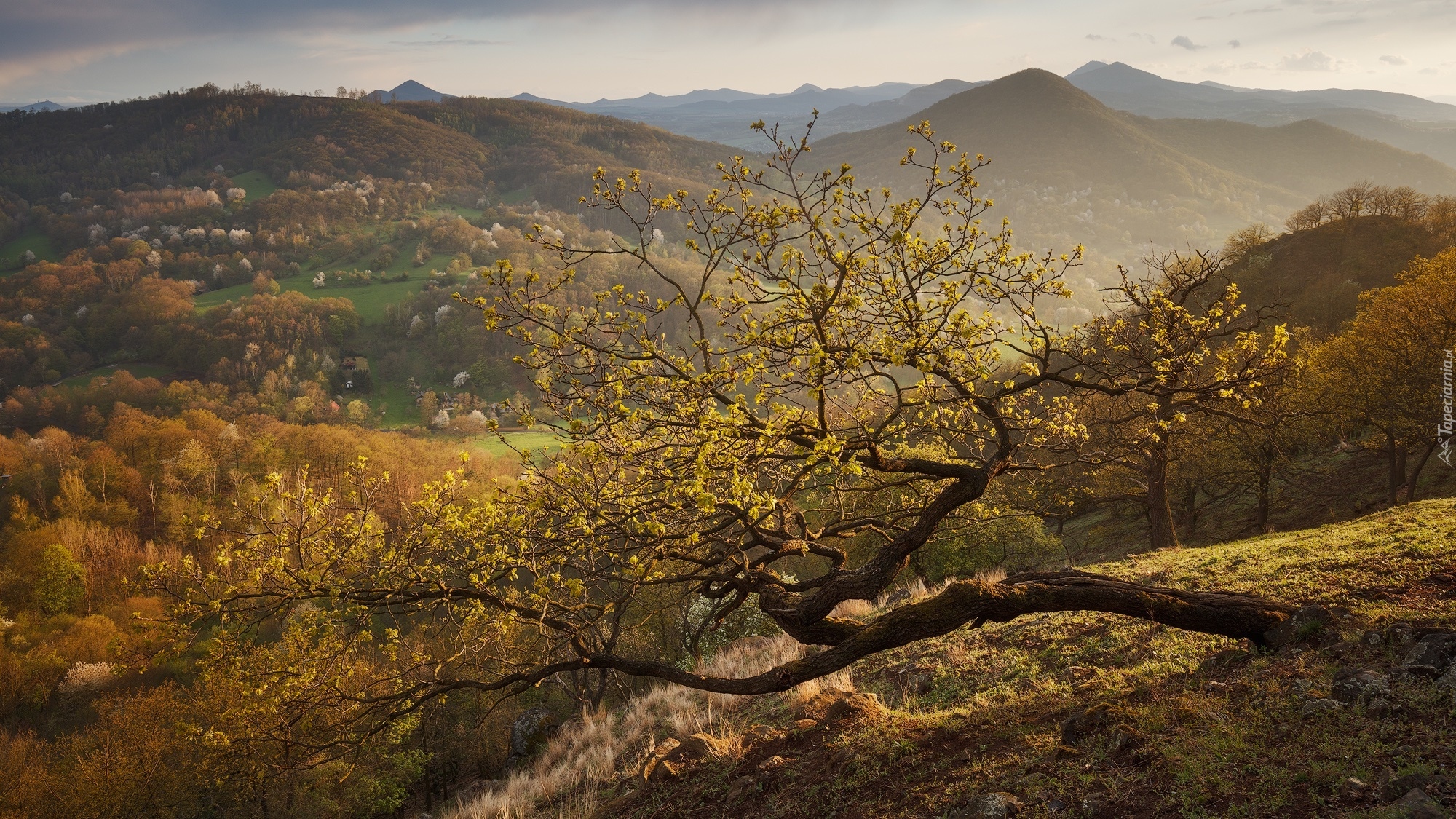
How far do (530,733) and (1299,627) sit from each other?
106 feet

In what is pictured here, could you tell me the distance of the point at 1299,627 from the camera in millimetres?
7359

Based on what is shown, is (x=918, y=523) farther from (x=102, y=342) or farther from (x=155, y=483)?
(x=102, y=342)

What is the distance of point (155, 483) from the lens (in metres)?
71.4

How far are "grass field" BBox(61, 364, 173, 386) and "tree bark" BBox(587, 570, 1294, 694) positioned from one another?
15294cm

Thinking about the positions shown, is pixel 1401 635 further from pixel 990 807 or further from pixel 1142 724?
pixel 990 807

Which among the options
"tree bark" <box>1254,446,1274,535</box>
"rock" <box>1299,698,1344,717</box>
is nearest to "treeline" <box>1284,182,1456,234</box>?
→ "tree bark" <box>1254,446,1274,535</box>

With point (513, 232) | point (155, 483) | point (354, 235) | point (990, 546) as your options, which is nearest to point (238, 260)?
point (354, 235)

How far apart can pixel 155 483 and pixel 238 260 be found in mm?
136171

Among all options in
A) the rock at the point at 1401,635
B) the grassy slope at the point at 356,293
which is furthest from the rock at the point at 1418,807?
the grassy slope at the point at 356,293

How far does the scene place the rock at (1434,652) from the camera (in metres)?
5.85

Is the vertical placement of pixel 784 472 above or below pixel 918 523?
above

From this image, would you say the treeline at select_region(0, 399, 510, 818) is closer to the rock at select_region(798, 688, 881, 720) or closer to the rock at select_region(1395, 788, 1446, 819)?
the rock at select_region(798, 688, 881, 720)

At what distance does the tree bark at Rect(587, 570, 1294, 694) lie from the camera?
7.21 meters

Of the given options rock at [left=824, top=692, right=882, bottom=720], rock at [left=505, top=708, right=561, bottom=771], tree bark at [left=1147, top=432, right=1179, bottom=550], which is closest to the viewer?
rock at [left=824, top=692, right=882, bottom=720]
